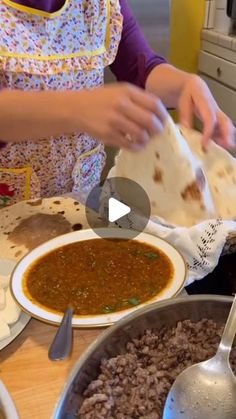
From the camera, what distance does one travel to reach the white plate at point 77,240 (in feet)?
2.42

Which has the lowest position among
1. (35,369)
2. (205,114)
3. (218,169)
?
(35,369)

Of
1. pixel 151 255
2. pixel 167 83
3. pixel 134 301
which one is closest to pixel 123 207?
pixel 151 255

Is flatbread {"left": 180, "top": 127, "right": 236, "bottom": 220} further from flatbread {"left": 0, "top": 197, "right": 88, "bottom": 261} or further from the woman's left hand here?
flatbread {"left": 0, "top": 197, "right": 88, "bottom": 261}

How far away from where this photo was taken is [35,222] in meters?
1.02

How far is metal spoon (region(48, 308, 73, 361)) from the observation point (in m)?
0.71

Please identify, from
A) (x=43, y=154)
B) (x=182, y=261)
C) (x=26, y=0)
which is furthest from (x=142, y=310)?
(x=26, y=0)

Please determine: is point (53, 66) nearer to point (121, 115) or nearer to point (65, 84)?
point (65, 84)

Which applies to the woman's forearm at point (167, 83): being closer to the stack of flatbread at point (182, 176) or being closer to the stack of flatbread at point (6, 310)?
the stack of flatbread at point (182, 176)

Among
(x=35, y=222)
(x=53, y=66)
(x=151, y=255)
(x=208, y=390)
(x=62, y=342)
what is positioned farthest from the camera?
(x=53, y=66)

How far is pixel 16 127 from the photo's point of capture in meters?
0.85

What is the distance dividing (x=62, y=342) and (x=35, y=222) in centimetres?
36

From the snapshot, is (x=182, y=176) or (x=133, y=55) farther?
(x=133, y=55)

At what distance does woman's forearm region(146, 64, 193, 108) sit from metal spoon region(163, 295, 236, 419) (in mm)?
621

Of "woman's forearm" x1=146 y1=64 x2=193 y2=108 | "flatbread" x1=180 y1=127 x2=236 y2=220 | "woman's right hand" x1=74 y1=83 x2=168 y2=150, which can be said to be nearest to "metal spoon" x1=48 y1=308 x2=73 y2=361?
"woman's right hand" x1=74 y1=83 x2=168 y2=150
